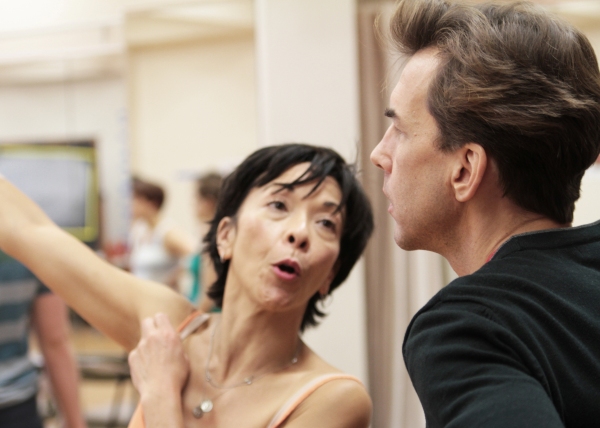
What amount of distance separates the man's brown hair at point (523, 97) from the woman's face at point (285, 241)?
559 millimetres

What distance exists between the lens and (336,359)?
246 cm

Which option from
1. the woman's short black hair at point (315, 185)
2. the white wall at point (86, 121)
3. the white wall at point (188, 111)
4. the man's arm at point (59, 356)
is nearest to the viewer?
the woman's short black hair at point (315, 185)

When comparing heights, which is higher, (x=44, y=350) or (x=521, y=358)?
(x=521, y=358)

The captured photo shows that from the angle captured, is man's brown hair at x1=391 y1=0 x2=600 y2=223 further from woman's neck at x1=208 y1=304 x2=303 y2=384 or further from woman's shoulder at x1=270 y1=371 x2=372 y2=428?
woman's neck at x1=208 y1=304 x2=303 y2=384

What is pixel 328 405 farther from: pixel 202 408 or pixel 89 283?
pixel 89 283

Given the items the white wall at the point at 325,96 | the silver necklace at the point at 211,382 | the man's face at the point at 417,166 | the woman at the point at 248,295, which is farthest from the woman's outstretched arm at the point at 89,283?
the white wall at the point at 325,96

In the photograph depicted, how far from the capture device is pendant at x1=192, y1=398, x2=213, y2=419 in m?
1.30

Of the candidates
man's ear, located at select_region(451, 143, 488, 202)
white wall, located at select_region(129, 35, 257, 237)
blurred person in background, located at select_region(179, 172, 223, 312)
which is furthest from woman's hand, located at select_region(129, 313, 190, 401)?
white wall, located at select_region(129, 35, 257, 237)

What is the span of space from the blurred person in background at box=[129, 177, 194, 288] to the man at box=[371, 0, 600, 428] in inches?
83.0

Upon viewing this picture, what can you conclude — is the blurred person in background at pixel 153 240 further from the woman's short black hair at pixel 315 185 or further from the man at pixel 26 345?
the woman's short black hair at pixel 315 185

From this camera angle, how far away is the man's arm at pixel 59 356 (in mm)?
2016

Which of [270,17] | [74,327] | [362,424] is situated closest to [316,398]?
[362,424]

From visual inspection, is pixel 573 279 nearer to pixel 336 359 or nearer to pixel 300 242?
pixel 300 242

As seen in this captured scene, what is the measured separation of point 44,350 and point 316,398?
4.01 ft
